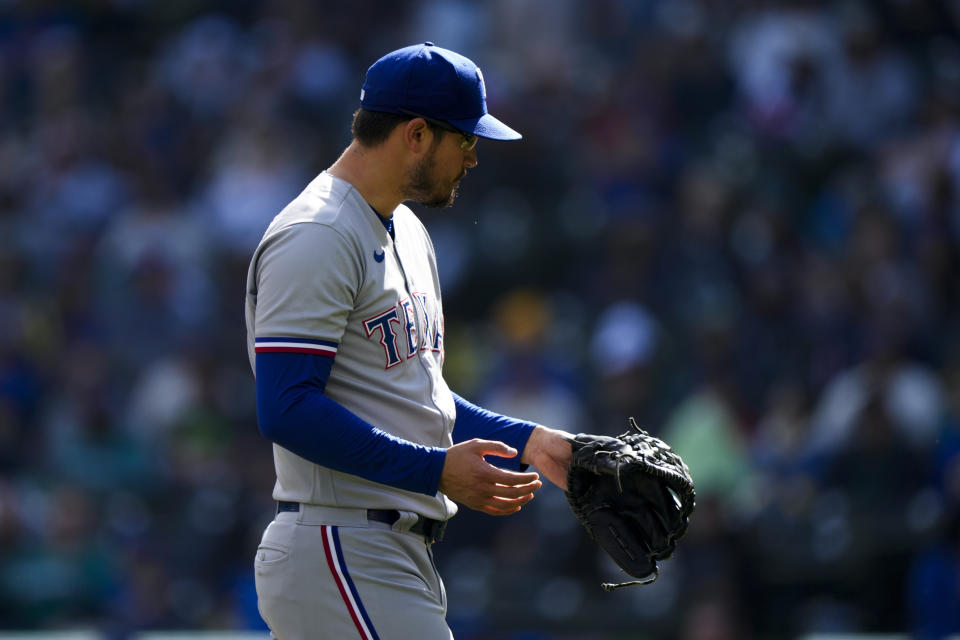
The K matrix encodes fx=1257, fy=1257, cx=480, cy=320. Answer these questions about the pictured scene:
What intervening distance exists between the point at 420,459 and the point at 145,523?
5503 mm

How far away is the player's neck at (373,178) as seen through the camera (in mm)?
2992

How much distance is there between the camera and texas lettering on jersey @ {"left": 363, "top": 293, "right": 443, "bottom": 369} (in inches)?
114

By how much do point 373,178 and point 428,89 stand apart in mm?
249

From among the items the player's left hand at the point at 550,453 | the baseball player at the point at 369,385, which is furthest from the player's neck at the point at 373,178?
the player's left hand at the point at 550,453

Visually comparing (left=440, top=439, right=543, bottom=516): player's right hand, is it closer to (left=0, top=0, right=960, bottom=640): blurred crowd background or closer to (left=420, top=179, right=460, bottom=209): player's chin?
(left=420, top=179, right=460, bottom=209): player's chin

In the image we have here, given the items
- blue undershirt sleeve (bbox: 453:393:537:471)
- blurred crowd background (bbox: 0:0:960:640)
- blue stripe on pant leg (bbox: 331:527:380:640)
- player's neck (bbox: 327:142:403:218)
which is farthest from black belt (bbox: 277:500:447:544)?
blurred crowd background (bbox: 0:0:960:640)

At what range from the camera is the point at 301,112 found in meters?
9.36

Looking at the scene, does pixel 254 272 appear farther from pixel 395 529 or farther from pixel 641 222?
pixel 641 222

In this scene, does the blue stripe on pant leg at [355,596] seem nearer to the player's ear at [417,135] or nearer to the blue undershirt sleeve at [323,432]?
the blue undershirt sleeve at [323,432]

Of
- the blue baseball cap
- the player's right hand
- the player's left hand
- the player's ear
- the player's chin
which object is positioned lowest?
the player's left hand

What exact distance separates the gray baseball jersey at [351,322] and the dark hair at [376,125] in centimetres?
13

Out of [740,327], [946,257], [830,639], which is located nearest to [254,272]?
[830,639]

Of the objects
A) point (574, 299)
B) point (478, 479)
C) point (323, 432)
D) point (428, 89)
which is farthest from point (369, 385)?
point (574, 299)

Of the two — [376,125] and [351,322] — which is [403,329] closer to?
[351,322]
